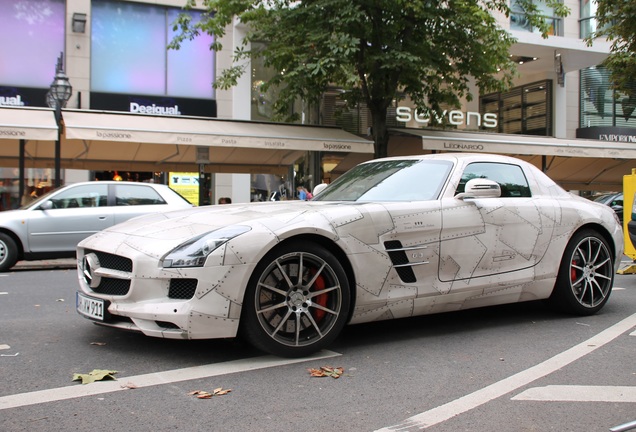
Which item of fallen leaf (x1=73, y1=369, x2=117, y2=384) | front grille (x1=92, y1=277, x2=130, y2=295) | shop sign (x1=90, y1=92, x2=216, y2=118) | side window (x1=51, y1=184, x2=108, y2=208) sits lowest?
fallen leaf (x1=73, y1=369, x2=117, y2=384)

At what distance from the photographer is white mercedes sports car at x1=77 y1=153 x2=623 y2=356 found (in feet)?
12.6

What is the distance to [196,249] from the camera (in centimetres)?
385

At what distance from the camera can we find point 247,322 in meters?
3.92

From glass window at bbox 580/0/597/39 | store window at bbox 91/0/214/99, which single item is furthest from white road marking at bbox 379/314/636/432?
glass window at bbox 580/0/597/39

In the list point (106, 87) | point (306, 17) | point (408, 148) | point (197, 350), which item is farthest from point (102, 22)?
point (197, 350)

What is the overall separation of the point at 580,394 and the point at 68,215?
9.02 meters

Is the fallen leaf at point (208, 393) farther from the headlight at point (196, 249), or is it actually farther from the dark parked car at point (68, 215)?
the dark parked car at point (68, 215)

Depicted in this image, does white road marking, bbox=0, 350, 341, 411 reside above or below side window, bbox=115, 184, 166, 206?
below

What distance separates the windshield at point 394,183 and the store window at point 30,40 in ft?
52.4

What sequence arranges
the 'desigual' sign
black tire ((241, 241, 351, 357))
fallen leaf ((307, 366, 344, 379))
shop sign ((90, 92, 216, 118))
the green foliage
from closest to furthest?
1. fallen leaf ((307, 366, 344, 379))
2. black tire ((241, 241, 351, 357))
3. the green foliage
4. shop sign ((90, 92, 216, 118))
5. the 'desigual' sign

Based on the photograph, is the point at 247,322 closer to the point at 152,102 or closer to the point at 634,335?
the point at 634,335

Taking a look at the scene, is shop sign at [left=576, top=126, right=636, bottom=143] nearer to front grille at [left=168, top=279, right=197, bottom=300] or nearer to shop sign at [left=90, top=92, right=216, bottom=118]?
shop sign at [left=90, top=92, right=216, bottom=118]

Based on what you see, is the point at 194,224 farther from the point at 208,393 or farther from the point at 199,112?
the point at 199,112

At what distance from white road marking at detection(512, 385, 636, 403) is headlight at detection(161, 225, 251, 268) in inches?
76.2
